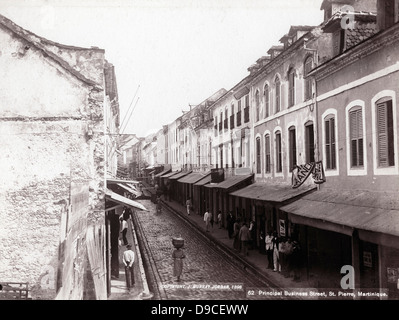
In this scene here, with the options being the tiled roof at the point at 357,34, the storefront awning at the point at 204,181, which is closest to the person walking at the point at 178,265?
the storefront awning at the point at 204,181

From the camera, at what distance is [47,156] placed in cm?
1084

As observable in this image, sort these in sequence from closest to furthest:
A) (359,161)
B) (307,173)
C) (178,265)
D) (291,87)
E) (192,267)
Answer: (359,161)
(178,265)
(192,267)
(307,173)
(291,87)

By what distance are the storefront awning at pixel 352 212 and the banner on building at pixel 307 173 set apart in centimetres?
47

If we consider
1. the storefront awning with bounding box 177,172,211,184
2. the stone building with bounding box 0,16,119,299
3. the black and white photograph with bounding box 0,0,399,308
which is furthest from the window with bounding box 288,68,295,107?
the stone building with bounding box 0,16,119,299

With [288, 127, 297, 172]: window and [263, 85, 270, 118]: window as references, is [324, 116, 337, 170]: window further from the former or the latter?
[263, 85, 270, 118]: window

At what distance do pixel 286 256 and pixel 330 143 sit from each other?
3.43m

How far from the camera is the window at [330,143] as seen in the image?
12422 millimetres

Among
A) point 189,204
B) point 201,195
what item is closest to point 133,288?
point 189,204

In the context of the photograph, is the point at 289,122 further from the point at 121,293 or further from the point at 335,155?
the point at 121,293

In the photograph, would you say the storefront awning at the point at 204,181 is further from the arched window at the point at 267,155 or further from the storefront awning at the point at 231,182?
the arched window at the point at 267,155

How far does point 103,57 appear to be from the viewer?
1176 centimetres

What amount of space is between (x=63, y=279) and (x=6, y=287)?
2.20m

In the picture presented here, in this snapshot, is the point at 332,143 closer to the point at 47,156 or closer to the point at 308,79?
the point at 308,79

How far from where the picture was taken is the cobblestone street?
9742 millimetres
